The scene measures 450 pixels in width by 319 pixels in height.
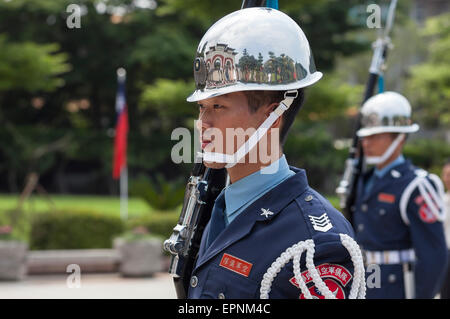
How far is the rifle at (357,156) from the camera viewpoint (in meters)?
5.31

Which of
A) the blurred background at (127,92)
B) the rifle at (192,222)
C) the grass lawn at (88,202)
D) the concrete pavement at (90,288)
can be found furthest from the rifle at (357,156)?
the grass lawn at (88,202)

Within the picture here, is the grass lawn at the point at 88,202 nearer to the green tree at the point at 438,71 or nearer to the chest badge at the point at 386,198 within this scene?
the green tree at the point at 438,71

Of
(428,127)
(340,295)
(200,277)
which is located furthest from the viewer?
(428,127)

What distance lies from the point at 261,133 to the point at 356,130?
357 cm

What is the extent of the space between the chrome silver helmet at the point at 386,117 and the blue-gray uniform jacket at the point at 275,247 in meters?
3.10

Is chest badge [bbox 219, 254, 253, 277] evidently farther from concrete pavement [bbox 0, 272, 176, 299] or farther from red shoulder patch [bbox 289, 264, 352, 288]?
concrete pavement [bbox 0, 272, 176, 299]

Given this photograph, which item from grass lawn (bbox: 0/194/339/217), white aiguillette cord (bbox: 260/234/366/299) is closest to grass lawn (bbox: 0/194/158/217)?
grass lawn (bbox: 0/194/339/217)

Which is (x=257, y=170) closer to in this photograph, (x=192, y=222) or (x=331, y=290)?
(x=192, y=222)

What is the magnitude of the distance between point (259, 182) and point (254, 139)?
0.43 ft

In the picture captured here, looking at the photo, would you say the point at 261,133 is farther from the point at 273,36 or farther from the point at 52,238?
the point at 52,238

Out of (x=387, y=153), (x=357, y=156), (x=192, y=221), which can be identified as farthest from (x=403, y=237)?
(x=192, y=221)

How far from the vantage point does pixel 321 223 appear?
1979mm
